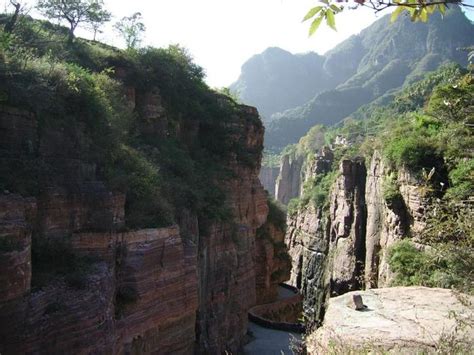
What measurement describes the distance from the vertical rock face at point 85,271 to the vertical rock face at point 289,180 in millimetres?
62204

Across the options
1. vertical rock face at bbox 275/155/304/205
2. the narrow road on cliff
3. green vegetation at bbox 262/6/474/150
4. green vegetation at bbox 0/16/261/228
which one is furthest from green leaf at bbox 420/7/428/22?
green vegetation at bbox 262/6/474/150

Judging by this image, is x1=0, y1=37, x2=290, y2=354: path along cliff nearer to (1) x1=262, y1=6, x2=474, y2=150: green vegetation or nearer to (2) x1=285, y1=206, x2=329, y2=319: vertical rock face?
(2) x1=285, y1=206, x2=329, y2=319: vertical rock face

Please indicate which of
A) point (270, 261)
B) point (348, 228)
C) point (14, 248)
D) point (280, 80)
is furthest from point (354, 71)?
point (14, 248)

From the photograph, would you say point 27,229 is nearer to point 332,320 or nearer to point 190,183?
point 332,320

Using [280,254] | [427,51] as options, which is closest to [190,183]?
[280,254]

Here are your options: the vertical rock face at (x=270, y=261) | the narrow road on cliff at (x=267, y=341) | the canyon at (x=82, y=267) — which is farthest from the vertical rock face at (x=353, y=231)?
the canyon at (x=82, y=267)

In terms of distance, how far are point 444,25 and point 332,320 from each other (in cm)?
14047

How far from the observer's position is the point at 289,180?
78000 millimetres

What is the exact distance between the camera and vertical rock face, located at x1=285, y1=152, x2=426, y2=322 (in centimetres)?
2147

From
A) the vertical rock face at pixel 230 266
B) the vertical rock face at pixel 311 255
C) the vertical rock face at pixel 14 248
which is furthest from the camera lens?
the vertical rock face at pixel 311 255

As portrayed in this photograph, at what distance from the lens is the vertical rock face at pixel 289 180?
7731cm

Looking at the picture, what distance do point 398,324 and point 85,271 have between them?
683 centimetres

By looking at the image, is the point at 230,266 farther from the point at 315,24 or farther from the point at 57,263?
the point at 315,24

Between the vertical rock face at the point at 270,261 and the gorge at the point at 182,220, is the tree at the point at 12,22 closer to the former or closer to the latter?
the gorge at the point at 182,220
